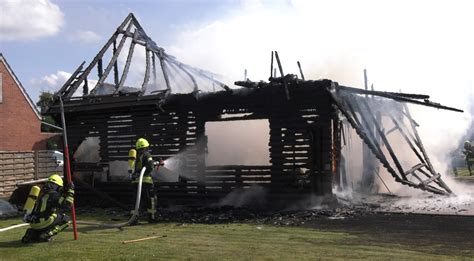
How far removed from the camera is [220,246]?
25.7ft

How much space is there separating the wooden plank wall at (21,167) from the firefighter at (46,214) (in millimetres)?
11811

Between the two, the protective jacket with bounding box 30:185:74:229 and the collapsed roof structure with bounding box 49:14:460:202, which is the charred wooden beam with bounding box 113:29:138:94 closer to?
the collapsed roof structure with bounding box 49:14:460:202

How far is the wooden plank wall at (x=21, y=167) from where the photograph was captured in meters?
19.7

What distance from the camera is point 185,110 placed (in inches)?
557

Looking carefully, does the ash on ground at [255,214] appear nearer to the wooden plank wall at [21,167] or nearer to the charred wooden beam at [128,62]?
the charred wooden beam at [128,62]

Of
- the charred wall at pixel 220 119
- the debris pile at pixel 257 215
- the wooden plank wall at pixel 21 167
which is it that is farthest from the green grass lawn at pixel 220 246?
the wooden plank wall at pixel 21 167

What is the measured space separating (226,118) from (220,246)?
6.32m

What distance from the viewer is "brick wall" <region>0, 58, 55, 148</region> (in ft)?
105

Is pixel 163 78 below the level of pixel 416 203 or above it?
above

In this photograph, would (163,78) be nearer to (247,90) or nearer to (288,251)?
(247,90)

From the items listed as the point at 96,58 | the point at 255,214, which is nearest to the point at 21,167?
the point at 96,58

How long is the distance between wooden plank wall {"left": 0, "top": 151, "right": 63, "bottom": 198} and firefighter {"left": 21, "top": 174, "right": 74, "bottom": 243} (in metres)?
11.8

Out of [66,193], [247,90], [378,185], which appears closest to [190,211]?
[247,90]

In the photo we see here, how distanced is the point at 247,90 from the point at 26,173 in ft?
40.4
